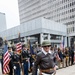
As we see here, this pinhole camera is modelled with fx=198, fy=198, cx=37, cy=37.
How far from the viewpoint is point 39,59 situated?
4258 millimetres

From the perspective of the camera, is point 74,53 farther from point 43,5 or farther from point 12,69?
point 43,5

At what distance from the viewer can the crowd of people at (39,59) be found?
426cm

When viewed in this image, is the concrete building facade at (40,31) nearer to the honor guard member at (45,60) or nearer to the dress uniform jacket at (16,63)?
the dress uniform jacket at (16,63)

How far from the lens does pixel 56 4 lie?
274 feet

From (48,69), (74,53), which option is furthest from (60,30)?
(48,69)

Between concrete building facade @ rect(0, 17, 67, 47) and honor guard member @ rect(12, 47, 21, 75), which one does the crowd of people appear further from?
concrete building facade @ rect(0, 17, 67, 47)

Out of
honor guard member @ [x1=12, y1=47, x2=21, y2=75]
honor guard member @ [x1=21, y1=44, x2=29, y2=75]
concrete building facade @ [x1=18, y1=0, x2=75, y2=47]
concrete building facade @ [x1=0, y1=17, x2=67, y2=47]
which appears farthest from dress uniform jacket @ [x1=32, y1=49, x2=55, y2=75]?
→ concrete building facade @ [x1=18, y1=0, x2=75, y2=47]

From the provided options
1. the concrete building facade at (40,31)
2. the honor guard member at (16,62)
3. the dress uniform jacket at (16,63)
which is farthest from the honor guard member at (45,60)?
the concrete building facade at (40,31)

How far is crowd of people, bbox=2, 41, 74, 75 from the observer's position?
14.0 feet

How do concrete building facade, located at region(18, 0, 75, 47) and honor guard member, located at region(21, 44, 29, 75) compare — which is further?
concrete building facade, located at region(18, 0, 75, 47)

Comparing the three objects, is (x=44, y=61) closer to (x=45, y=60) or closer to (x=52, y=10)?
(x=45, y=60)

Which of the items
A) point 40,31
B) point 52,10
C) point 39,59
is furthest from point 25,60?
point 52,10

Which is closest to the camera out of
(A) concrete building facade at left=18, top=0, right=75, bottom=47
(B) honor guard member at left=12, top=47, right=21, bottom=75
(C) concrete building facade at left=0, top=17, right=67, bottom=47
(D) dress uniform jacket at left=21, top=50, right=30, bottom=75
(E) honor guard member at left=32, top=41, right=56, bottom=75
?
(E) honor guard member at left=32, top=41, right=56, bottom=75

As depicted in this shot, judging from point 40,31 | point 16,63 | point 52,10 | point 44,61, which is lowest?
point 16,63
